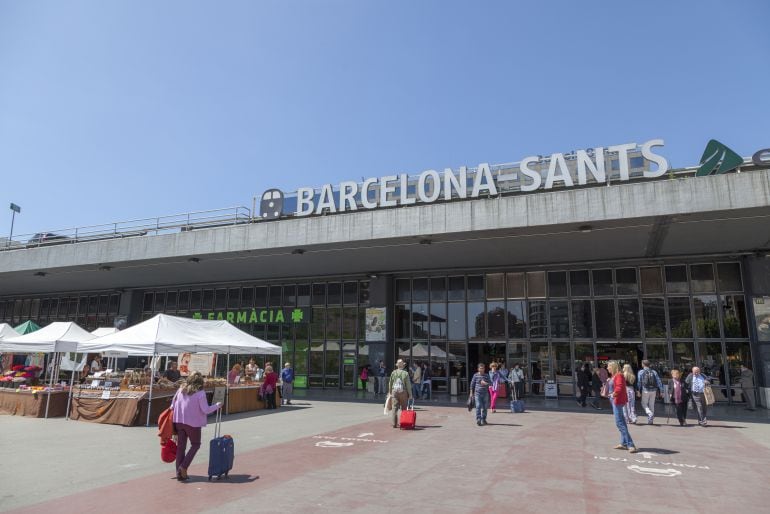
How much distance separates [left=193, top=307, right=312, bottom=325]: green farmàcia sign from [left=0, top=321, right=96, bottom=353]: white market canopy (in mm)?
10902

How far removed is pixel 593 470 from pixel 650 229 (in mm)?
11652

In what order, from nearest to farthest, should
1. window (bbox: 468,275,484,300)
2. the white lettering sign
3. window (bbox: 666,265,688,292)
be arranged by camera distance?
the white lettering sign, window (bbox: 666,265,688,292), window (bbox: 468,275,484,300)

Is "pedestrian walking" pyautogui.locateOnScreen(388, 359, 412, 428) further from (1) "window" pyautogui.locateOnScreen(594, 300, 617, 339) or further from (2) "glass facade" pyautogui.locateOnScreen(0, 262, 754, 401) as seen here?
(1) "window" pyautogui.locateOnScreen(594, 300, 617, 339)

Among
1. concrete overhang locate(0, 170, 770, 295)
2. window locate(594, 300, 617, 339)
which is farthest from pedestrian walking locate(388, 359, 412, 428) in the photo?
window locate(594, 300, 617, 339)

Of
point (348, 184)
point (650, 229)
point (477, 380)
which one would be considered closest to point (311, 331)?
point (348, 184)

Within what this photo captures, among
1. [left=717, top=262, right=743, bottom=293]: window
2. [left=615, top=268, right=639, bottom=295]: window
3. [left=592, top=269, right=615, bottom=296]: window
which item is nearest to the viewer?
[left=717, top=262, right=743, bottom=293]: window

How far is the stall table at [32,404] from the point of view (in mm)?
15281

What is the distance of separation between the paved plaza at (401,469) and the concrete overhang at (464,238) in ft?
21.3

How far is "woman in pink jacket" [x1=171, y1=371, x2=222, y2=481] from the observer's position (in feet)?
25.0

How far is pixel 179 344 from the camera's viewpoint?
1484cm

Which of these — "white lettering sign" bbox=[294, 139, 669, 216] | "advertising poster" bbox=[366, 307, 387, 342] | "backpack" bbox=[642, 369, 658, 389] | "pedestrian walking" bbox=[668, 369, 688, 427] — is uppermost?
"white lettering sign" bbox=[294, 139, 669, 216]

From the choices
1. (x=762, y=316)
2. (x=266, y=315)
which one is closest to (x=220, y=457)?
(x=762, y=316)

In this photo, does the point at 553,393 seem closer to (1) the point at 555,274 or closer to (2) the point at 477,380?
(1) the point at 555,274

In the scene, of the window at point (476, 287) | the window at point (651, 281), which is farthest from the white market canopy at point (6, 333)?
the window at point (651, 281)
